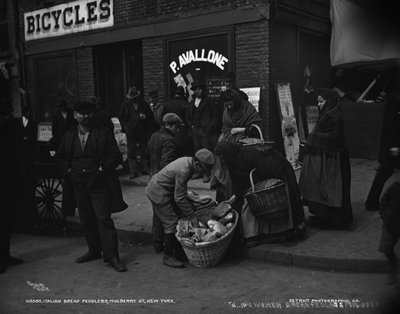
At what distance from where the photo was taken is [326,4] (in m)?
12.0

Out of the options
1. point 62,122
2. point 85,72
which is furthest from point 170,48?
point 85,72

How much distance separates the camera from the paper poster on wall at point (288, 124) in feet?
32.1

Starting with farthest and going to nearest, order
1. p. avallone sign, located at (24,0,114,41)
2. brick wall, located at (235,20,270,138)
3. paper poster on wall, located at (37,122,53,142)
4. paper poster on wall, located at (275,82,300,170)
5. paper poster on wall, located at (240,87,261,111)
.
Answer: paper poster on wall, located at (37,122,53,142), p. avallone sign, located at (24,0,114,41), paper poster on wall, located at (275,82,300,170), paper poster on wall, located at (240,87,261,111), brick wall, located at (235,20,270,138)

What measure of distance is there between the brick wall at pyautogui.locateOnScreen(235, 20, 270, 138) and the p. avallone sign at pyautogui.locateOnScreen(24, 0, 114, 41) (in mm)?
4111

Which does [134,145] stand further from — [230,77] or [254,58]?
[254,58]

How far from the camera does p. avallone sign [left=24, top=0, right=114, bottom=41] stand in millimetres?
12297

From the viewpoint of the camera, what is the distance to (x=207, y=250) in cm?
529

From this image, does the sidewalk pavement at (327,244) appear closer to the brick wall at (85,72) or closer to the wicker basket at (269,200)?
the wicker basket at (269,200)

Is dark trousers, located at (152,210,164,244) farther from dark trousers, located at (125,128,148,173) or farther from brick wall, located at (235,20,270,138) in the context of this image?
brick wall, located at (235,20,270,138)

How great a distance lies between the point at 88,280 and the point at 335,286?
8.78 feet

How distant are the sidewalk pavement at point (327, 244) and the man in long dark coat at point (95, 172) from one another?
1102 millimetres

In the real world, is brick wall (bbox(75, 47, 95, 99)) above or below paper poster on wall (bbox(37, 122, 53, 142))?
above

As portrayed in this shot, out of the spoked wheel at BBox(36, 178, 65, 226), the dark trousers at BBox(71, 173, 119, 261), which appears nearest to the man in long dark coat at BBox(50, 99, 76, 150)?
the spoked wheel at BBox(36, 178, 65, 226)

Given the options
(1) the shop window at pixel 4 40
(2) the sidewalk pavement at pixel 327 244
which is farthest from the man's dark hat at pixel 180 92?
(1) the shop window at pixel 4 40
